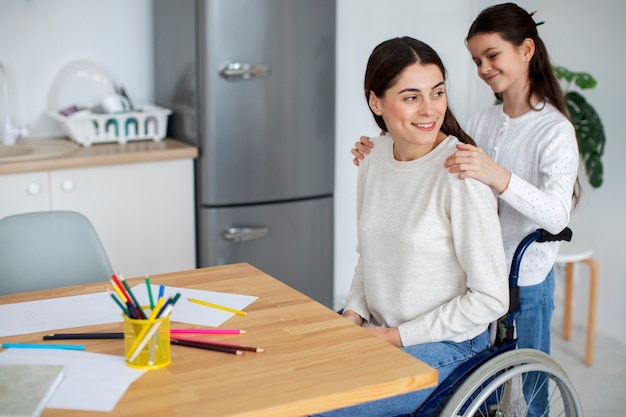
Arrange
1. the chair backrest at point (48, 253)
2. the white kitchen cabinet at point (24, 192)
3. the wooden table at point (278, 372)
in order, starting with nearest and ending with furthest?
1. the wooden table at point (278, 372)
2. the chair backrest at point (48, 253)
3. the white kitchen cabinet at point (24, 192)

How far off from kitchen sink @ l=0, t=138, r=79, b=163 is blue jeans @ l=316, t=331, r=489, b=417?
1.64 meters

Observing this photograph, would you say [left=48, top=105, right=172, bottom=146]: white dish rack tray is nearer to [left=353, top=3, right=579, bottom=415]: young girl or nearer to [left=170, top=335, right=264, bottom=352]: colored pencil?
[left=353, top=3, right=579, bottom=415]: young girl

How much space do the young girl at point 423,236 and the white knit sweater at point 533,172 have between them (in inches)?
5.8

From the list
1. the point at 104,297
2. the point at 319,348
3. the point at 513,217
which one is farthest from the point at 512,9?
the point at 104,297

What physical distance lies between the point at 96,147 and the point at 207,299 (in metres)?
1.57

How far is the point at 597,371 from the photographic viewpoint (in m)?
3.45

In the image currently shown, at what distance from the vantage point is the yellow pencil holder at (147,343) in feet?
4.91

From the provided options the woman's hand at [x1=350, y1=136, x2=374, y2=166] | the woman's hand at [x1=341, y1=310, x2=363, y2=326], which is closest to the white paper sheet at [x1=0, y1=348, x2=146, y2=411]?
the woman's hand at [x1=341, y1=310, x2=363, y2=326]

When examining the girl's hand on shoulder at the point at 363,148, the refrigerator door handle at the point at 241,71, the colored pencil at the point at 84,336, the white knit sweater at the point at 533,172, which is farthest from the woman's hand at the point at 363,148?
the refrigerator door handle at the point at 241,71

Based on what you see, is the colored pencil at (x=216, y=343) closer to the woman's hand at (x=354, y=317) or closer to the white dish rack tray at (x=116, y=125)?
the woman's hand at (x=354, y=317)

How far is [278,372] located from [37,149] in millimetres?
2039

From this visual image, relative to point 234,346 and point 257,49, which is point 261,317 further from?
point 257,49

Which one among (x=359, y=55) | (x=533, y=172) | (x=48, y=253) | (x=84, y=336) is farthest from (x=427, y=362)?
(x=359, y=55)

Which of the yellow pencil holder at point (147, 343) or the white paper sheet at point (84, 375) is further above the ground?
the yellow pencil holder at point (147, 343)
